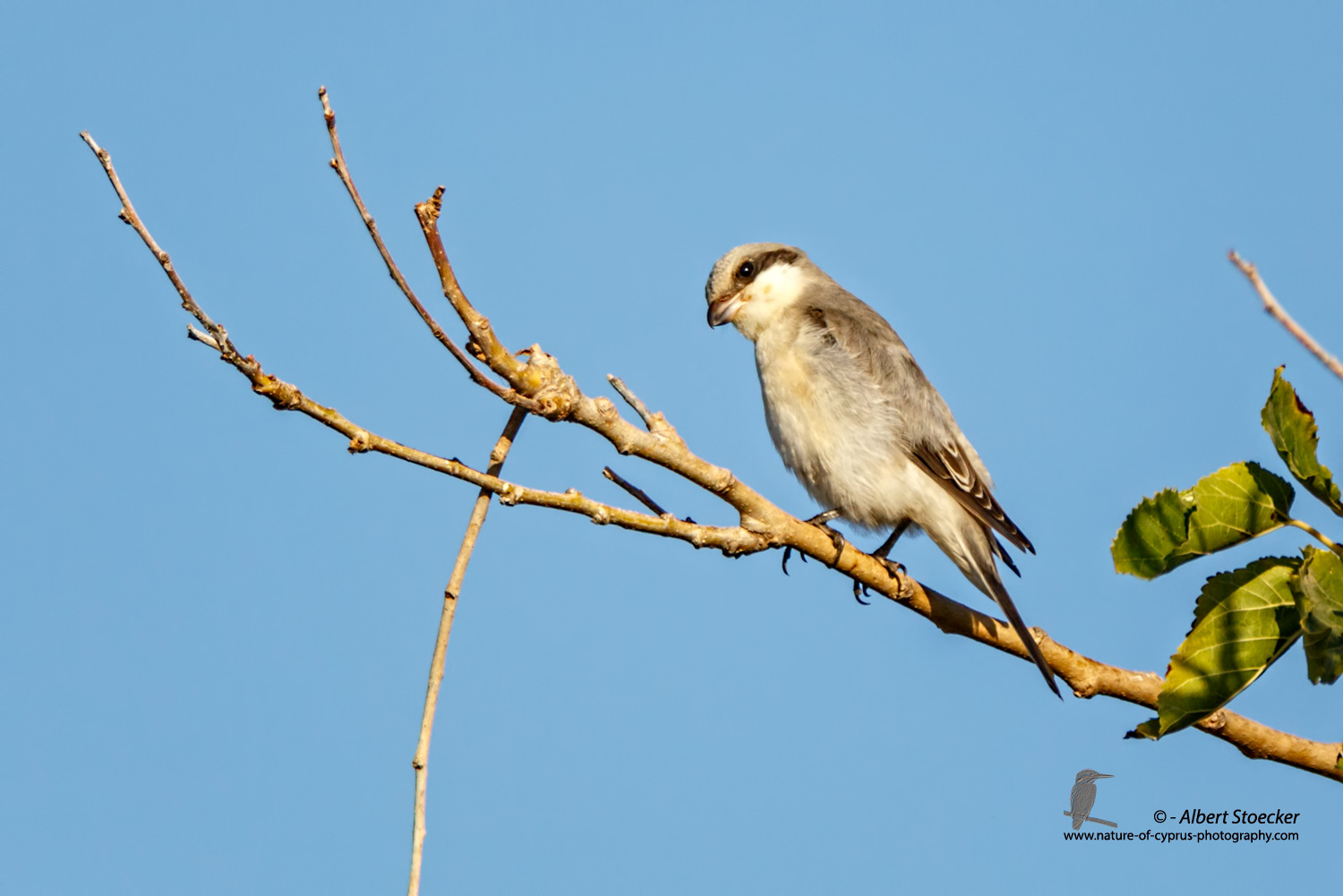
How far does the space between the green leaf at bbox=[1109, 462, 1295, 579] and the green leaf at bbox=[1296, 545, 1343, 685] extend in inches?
6.2

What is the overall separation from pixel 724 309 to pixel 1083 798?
3253mm

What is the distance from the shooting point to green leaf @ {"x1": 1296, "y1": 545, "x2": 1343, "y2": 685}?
2604mm

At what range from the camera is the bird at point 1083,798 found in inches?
154

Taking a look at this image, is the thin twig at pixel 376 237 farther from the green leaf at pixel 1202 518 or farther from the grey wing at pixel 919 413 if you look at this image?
the grey wing at pixel 919 413

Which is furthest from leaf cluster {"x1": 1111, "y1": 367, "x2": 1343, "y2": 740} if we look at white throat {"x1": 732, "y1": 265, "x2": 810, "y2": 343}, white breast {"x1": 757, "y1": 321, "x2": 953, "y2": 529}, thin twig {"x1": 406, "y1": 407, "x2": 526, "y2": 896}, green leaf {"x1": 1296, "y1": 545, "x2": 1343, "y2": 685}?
white throat {"x1": 732, "y1": 265, "x2": 810, "y2": 343}

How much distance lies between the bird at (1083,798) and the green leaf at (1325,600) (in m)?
1.39

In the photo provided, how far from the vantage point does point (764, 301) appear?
638 cm

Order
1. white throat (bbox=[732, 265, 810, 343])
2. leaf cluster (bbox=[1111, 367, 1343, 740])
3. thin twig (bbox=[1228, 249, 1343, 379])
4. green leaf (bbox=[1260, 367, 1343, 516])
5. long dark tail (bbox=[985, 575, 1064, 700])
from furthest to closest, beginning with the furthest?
white throat (bbox=[732, 265, 810, 343]), long dark tail (bbox=[985, 575, 1064, 700]), leaf cluster (bbox=[1111, 367, 1343, 740]), green leaf (bbox=[1260, 367, 1343, 516]), thin twig (bbox=[1228, 249, 1343, 379])

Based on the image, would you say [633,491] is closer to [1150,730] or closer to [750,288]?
[1150,730]

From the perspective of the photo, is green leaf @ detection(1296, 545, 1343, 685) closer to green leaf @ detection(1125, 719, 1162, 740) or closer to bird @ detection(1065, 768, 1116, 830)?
green leaf @ detection(1125, 719, 1162, 740)

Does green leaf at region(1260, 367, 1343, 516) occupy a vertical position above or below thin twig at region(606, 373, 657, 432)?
below

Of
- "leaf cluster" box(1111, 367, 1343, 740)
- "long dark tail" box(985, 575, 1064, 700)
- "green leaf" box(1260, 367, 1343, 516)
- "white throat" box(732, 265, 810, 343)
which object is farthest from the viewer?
"white throat" box(732, 265, 810, 343)

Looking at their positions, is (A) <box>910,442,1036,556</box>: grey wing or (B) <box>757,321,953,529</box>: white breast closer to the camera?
(A) <box>910,442,1036,556</box>: grey wing

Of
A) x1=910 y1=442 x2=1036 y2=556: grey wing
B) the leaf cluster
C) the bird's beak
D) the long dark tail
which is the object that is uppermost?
the bird's beak
